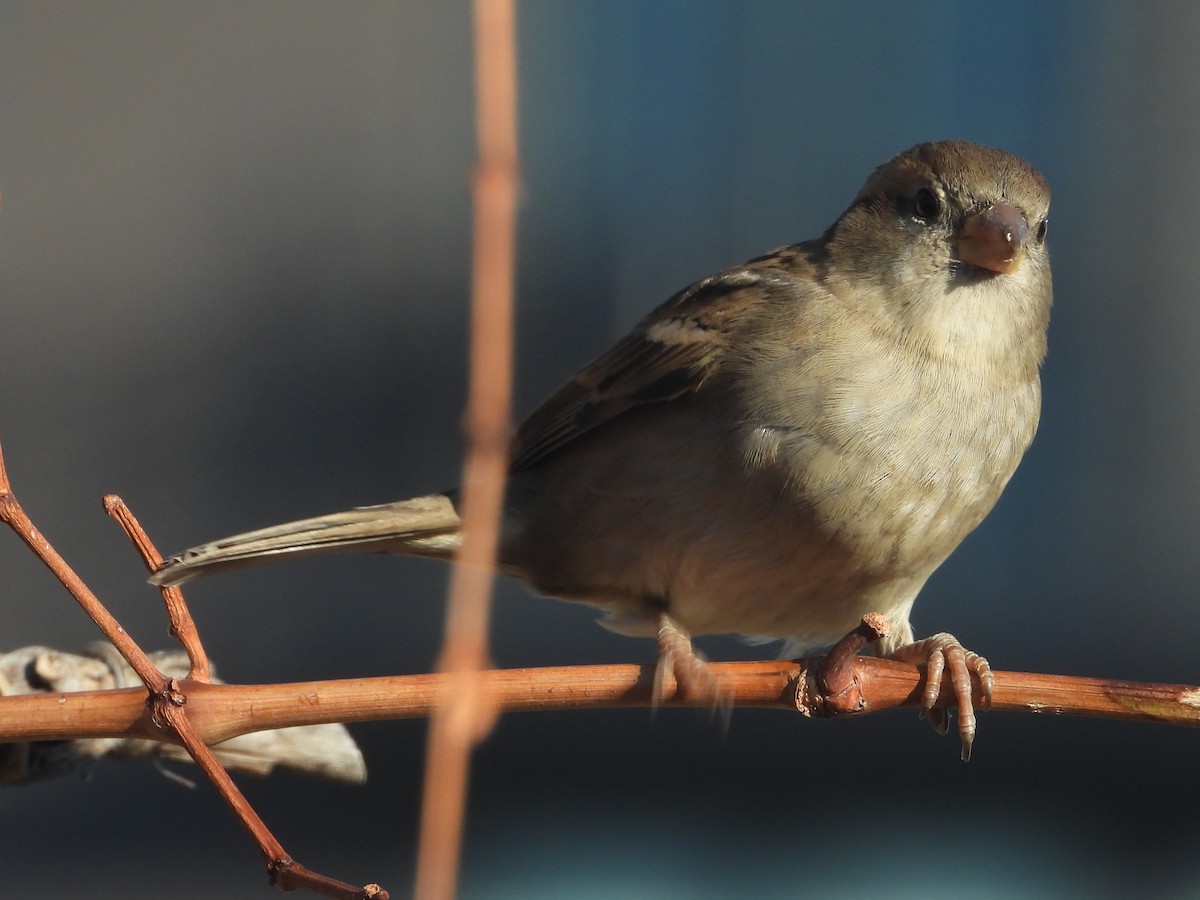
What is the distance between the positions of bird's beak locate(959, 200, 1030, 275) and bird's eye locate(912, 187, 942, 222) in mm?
87

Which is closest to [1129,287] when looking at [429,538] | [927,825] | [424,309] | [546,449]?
[927,825]

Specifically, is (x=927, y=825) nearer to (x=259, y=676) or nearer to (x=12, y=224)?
(x=259, y=676)

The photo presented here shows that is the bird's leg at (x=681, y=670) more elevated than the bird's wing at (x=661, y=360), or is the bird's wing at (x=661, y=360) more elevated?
the bird's wing at (x=661, y=360)

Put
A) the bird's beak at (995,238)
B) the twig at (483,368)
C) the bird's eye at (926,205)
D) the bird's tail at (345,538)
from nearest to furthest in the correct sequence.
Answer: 1. the twig at (483,368)
2. the bird's tail at (345,538)
3. the bird's beak at (995,238)
4. the bird's eye at (926,205)

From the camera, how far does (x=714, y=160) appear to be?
508 centimetres

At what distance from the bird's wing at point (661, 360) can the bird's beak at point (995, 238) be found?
36 centimetres

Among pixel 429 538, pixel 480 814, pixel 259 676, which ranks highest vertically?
pixel 429 538

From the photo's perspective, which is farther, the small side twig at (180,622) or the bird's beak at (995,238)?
the bird's beak at (995,238)

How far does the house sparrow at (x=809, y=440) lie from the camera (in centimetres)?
258

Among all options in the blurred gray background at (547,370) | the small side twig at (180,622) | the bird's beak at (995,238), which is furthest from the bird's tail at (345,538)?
the blurred gray background at (547,370)

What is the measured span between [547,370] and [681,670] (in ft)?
9.77

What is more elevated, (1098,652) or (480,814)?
(1098,652)

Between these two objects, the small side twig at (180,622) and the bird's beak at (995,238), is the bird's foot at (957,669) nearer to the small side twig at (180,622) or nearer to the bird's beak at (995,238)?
the bird's beak at (995,238)

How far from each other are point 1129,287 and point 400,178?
8.32 ft
